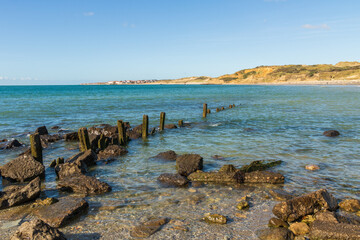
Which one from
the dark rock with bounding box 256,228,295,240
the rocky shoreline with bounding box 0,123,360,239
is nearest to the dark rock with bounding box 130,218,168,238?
the rocky shoreline with bounding box 0,123,360,239

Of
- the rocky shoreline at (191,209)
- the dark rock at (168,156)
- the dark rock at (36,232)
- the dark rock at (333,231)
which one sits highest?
the dark rock at (36,232)

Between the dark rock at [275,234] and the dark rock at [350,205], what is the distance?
246 centimetres

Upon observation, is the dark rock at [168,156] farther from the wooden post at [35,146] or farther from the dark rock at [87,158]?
the wooden post at [35,146]

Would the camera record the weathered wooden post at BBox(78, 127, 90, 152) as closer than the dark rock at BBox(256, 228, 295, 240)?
No

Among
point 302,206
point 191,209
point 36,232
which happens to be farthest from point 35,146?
point 302,206

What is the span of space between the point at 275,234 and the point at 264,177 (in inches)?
151

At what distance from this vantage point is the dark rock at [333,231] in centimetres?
575

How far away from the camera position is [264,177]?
10008 mm

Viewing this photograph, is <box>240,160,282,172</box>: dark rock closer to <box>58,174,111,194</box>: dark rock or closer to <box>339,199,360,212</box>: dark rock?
<box>339,199,360,212</box>: dark rock

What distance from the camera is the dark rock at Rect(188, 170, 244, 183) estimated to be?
10.1 metres

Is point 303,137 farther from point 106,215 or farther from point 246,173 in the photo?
point 106,215

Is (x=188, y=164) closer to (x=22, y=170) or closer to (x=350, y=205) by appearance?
(x=350, y=205)

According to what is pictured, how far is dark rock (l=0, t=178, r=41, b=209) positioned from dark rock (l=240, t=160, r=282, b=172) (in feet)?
25.0

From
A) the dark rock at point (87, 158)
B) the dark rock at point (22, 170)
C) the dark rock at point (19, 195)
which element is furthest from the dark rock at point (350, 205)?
the dark rock at point (22, 170)
